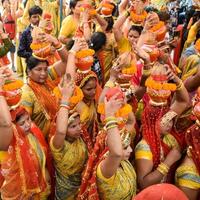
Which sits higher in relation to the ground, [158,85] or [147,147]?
[158,85]

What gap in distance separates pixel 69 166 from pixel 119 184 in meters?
0.54

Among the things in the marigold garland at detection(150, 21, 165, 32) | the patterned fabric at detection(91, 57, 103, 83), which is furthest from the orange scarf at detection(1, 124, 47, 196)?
the patterned fabric at detection(91, 57, 103, 83)

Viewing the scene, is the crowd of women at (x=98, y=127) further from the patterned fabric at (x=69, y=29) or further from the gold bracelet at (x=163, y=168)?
the patterned fabric at (x=69, y=29)

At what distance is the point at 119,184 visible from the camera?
7.96ft

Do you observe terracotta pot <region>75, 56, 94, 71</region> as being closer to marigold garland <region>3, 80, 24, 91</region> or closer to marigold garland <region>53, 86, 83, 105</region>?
marigold garland <region>53, 86, 83, 105</region>

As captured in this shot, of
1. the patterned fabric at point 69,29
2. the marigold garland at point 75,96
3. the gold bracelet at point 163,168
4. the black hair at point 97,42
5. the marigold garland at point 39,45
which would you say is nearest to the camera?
the gold bracelet at point 163,168

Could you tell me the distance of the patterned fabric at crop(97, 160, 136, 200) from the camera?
7.75 feet

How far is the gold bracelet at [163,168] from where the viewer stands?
2.68 metres

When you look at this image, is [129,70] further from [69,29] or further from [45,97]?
[69,29]

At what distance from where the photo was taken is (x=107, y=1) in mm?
5059

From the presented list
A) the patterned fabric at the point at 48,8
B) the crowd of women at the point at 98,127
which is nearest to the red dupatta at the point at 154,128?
the crowd of women at the point at 98,127

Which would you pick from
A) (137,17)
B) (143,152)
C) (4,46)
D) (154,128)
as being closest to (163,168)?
(143,152)

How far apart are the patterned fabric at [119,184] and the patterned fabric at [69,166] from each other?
428mm

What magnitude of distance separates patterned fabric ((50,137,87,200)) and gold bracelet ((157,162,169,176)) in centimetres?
52
